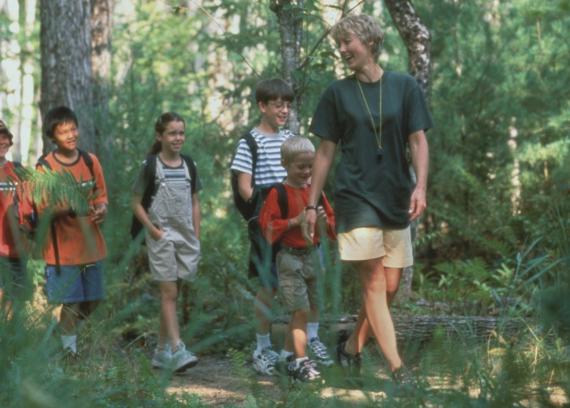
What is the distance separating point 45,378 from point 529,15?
5.54 feet

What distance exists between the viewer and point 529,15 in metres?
3.17

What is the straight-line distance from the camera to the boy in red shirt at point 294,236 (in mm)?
6656

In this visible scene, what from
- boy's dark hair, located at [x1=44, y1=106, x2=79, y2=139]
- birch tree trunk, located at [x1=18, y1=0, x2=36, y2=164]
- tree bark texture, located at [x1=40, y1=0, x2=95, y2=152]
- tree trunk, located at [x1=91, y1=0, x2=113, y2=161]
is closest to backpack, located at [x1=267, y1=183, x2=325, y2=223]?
boy's dark hair, located at [x1=44, y1=106, x2=79, y2=139]

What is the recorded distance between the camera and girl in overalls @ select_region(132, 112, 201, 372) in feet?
24.8

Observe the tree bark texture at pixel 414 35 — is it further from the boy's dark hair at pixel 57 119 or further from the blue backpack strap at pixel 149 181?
the boy's dark hair at pixel 57 119

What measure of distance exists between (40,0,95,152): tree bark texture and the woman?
6142 millimetres

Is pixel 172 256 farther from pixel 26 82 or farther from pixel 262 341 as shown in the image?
pixel 26 82

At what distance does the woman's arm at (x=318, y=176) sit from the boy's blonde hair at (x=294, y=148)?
460 millimetres

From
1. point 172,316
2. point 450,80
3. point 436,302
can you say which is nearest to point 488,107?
point 450,80

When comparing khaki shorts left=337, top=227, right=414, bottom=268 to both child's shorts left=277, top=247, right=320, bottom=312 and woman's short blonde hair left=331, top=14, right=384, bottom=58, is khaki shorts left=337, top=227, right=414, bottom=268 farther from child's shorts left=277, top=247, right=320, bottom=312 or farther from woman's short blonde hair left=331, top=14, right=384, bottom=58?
woman's short blonde hair left=331, top=14, right=384, bottom=58

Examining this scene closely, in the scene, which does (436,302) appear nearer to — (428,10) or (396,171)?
(396,171)

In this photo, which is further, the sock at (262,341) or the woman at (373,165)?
the sock at (262,341)

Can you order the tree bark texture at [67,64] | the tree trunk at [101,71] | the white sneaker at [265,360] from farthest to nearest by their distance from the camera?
the tree trunk at [101,71], the tree bark texture at [67,64], the white sneaker at [265,360]

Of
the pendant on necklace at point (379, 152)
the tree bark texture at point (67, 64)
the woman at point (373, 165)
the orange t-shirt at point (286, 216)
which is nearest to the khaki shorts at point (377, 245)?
the woman at point (373, 165)
